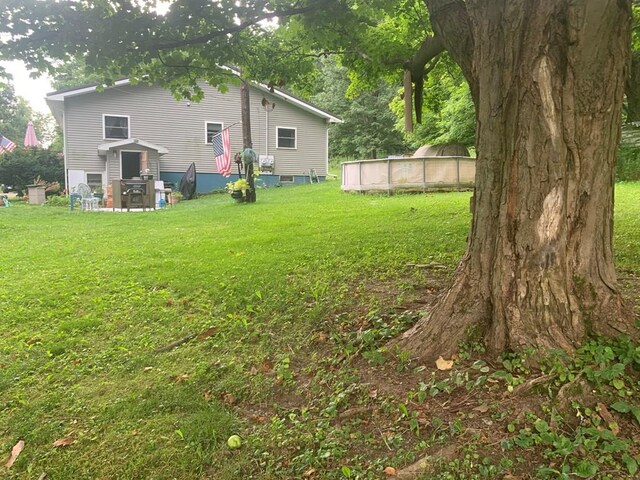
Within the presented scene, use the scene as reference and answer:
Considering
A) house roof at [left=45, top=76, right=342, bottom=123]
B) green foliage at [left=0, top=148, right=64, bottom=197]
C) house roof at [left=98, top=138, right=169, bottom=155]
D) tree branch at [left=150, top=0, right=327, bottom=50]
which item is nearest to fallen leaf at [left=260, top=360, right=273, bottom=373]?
tree branch at [left=150, top=0, right=327, bottom=50]

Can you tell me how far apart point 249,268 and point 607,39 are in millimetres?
4252

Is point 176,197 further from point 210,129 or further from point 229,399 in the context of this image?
point 229,399

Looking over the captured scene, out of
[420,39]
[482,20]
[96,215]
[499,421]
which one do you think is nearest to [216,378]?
[499,421]

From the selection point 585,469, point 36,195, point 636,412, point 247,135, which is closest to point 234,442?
point 585,469

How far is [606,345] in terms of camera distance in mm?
2582

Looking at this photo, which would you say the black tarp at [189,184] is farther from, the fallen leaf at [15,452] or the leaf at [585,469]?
the leaf at [585,469]

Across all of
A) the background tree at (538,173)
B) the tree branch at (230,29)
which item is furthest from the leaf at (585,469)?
the tree branch at (230,29)

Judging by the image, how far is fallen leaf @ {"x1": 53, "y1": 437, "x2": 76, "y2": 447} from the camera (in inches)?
111

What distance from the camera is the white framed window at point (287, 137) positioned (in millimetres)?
24141

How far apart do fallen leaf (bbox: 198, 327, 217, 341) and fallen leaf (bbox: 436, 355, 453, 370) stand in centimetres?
206

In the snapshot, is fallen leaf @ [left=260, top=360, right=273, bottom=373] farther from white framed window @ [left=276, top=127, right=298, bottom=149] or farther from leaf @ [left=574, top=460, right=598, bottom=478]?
white framed window @ [left=276, top=127, right=298, bottom=149]

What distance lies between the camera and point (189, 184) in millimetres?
20844

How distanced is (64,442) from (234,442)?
104cm

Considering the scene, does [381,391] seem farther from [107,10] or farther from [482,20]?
[107,10]
